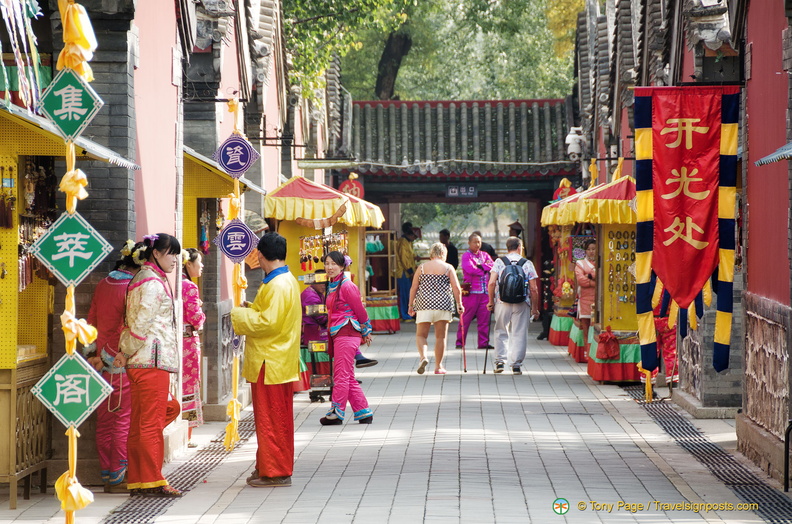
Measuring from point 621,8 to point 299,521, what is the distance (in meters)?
14.7

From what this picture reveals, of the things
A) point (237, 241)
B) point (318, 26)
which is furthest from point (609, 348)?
point (318, 26)

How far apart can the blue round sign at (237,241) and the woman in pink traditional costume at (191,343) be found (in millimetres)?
281

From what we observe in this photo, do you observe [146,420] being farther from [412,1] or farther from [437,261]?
[412,1]

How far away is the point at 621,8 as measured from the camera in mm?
20391

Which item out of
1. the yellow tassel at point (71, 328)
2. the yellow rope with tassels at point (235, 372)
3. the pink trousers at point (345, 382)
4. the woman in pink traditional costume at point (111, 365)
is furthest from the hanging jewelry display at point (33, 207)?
the pink trousers at point (345, 382)

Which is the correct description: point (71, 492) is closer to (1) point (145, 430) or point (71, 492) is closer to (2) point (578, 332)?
(1) point (145, 430)

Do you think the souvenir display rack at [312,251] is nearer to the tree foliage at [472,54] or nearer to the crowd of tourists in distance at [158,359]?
the crowd of tourists in distance at [158,359]

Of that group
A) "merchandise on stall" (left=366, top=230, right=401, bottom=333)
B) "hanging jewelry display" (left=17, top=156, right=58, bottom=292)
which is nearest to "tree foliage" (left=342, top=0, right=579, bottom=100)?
"merchandise on stall" (left=366, top=230, right=401, bottom=333)

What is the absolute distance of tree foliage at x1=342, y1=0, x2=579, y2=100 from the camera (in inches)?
1328

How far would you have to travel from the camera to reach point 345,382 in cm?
1234

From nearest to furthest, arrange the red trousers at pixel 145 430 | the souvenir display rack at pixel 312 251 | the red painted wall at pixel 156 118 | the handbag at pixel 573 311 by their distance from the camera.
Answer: the red trousers at pixel 145 430
the red painted wall at pixel 156 118
the souvenir display rack at pixel 312 251
the handbag at pixel 573 311

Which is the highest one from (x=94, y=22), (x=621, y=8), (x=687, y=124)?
(x=621, y=8)

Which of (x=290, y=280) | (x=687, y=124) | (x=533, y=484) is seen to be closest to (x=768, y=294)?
(x=687, y=124)

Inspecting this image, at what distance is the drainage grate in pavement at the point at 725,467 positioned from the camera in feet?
26.6
